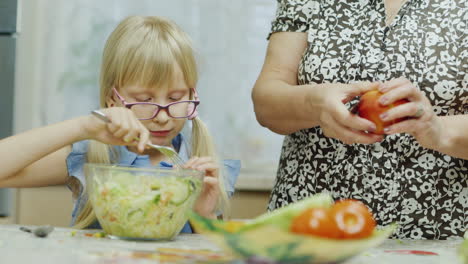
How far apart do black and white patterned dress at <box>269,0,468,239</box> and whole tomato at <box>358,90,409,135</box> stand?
28 centimetres

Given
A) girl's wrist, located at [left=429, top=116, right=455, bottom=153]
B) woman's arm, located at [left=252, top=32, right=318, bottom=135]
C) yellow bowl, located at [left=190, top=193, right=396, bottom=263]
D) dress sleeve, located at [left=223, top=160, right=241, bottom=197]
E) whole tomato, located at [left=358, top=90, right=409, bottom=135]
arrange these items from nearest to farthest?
1. yellow bowl, located at [left=190, top=193, right=396, bottom=263]
2. whole tomato, located at [left=358, top=90, right=409, bottom=135]
3. girl's wrist, located at [left=429, top=116, right=455, bottom=153]
4. woman's arm, located at [left=252, top=32, right=318, bottom=135]
5. dress sleeve, located at [left=223, top=160, right=241, bottom=197]

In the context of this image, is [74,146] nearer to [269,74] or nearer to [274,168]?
[269,74]

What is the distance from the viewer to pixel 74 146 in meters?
1.58

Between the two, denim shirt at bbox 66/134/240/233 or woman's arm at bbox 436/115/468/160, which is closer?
woman's arm at bbox 436/115/468/160

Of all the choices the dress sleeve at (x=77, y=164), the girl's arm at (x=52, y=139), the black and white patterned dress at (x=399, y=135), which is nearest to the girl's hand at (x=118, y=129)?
the girl's arm at (x=52, y=139)

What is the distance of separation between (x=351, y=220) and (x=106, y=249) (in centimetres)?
39

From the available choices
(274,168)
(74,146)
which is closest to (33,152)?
(74,146)

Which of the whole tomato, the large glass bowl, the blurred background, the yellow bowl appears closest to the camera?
the yellow bowl

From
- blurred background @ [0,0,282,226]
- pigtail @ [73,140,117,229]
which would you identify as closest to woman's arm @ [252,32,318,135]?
pigtail @ [73,140,117,229]

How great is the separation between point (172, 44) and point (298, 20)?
12.7 inches

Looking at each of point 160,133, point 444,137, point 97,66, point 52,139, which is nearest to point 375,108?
point 444,137

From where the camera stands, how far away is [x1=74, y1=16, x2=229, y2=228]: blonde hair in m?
1.56

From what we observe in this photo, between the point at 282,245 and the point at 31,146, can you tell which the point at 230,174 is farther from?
the point at 282,245

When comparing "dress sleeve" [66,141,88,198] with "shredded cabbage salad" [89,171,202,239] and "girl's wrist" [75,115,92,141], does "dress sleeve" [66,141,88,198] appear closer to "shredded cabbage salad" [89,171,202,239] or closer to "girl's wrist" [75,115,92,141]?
"girl's wrist" [75,115,92,141]
